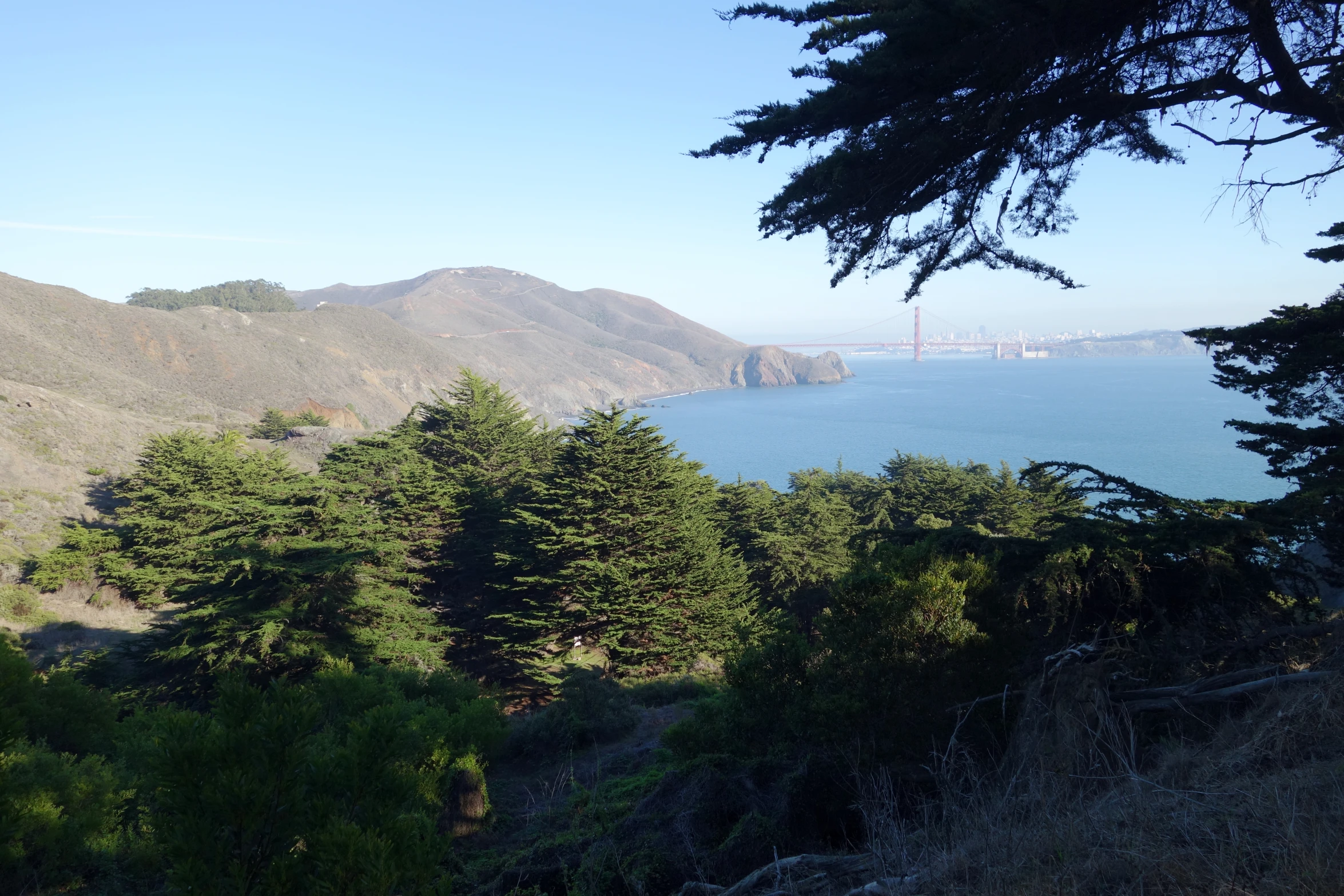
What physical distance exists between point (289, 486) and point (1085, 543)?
14015 mm

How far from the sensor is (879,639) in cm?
541

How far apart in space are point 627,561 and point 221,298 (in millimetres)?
137335

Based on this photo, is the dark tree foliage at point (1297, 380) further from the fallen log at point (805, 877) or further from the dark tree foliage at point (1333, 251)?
the fallen log at point (805, 877)

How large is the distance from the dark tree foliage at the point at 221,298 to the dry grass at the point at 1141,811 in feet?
456

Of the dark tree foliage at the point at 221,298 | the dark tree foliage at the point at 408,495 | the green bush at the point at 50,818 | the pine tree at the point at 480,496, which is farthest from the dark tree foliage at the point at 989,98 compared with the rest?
the dark tree foliage at the point at 221,298

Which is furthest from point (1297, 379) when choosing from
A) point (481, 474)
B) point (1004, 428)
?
point (1004, 428)

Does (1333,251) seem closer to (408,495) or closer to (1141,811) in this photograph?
(1141,811)

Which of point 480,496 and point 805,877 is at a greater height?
point 805,877

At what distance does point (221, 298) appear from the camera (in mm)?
126812

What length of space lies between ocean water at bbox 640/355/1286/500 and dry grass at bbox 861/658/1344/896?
38.7 meters

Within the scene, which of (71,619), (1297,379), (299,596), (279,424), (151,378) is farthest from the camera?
(151,378)

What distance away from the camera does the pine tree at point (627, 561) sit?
16344 millimetres

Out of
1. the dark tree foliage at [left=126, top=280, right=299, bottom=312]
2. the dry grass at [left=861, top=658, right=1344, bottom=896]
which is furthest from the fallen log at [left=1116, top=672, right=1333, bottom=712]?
the dark tree foliage at [left=126, top=280, right=299, bottom=312]

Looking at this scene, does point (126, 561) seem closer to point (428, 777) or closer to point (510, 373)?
point (428, 777)
